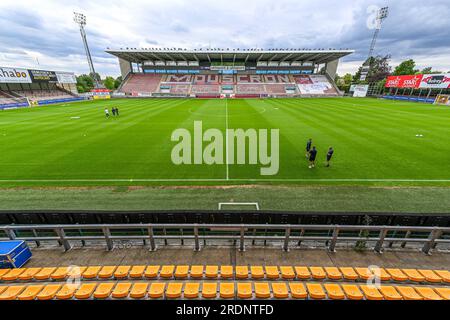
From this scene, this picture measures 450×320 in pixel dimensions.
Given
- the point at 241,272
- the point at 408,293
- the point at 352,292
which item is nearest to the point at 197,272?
the point at 241,272

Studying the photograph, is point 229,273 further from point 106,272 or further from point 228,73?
point 228,73

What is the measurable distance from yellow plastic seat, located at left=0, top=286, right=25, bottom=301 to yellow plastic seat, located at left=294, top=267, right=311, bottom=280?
6.56 meters

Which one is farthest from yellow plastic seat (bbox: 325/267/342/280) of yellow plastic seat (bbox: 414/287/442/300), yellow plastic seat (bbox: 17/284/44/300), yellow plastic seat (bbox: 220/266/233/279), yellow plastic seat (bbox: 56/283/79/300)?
yellow plastic seat (bbox: 17/284/44/300)

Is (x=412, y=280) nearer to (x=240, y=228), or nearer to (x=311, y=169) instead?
(x=240, y=228)

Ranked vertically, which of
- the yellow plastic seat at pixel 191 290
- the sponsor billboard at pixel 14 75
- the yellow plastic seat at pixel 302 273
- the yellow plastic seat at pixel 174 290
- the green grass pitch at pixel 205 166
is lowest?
the green grass pitch at pixel 205 166

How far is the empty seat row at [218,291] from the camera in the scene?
4461 millimetres

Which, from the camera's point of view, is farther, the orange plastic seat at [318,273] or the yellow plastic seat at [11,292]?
the orange plastic seat at [318,273]

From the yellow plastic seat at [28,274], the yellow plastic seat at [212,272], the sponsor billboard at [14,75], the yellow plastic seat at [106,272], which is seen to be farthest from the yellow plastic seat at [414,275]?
the sponsor billboard at [14,75]

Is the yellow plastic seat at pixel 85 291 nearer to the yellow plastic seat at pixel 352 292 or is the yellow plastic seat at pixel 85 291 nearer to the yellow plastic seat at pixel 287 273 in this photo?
the yellow plastic seat at pixel 287 273

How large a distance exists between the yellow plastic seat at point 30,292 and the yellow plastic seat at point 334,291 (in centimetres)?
665

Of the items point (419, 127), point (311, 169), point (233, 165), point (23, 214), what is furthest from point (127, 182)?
point (419, 127)

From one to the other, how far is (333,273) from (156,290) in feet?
14.4

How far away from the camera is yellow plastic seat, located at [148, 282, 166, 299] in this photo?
14.8ft

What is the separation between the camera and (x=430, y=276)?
16.2 feet
